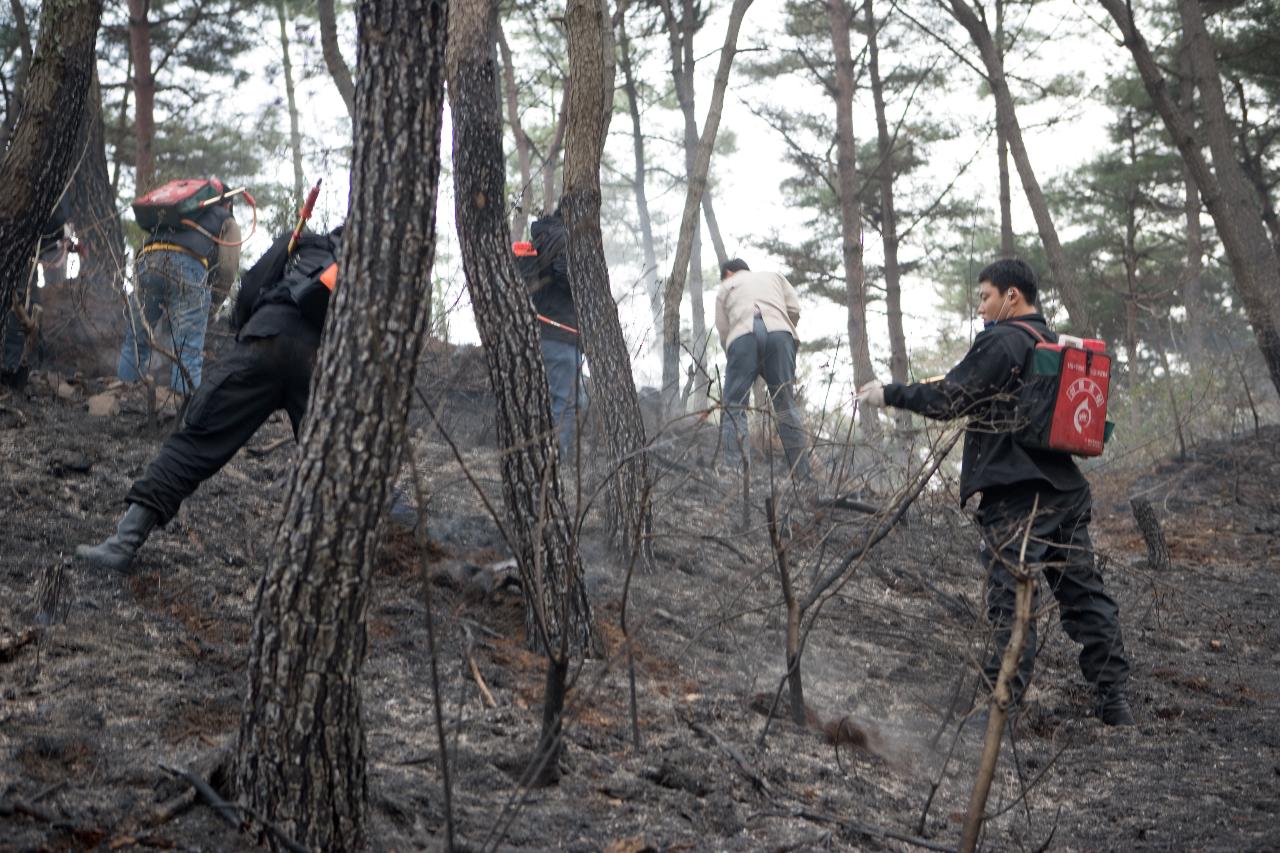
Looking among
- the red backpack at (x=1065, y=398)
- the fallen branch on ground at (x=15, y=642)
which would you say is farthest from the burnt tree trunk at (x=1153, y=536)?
the fallen branch on ground at (x=15, y=642)

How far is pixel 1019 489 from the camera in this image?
15.9 feet

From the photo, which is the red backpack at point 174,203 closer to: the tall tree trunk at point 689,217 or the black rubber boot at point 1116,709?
the tall tree trunk at point 689,217

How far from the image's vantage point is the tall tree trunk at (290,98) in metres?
16.8

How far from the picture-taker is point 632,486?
237 inches

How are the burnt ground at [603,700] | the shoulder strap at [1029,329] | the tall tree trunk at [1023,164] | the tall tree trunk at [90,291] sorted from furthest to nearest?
A: the tall tree trunk at [1023,164]
the tall tree trunk at [90,291]
the shoulder strap at [1029,329]
the burnt ground at [603,700]

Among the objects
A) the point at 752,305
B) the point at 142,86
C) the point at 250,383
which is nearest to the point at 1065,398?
the point at 250,383

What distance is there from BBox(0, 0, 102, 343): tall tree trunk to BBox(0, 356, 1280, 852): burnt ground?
3.75ft

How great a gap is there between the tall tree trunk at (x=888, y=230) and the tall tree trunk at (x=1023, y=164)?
2.43 metres

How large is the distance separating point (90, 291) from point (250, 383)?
5.05m

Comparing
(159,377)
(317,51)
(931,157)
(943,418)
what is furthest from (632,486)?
(931,157)

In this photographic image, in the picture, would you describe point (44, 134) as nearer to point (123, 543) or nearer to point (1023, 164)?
point (123, 543)

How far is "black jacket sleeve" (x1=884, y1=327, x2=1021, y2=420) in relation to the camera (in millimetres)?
4789

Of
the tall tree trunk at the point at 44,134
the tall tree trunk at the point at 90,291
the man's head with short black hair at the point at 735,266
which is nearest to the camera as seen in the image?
the tall tree trunk at the point at 44,134

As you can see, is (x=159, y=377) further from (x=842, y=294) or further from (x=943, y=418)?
(x=842, y=294)
